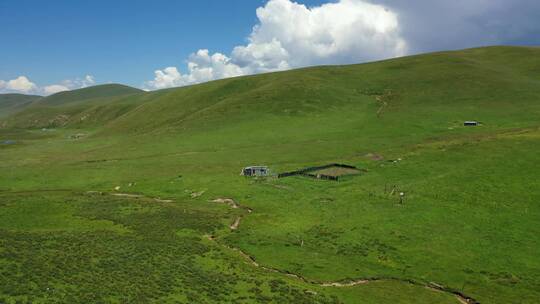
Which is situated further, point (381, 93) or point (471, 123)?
point (381, 93)

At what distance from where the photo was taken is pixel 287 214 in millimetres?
55844

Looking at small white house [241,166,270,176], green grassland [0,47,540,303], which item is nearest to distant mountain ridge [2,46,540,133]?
green grassland [0,47,540,303]

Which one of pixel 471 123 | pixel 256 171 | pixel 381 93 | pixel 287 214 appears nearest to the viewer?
pixel 287 214

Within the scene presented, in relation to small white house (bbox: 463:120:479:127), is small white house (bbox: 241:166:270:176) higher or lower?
lower

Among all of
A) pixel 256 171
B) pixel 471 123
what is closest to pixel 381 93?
pixel 471 123

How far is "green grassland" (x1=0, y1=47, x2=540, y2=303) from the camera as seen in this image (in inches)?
1403

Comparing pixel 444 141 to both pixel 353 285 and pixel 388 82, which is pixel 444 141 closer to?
pixel 353 285

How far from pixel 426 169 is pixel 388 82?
100m

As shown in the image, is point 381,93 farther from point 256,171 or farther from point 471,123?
point 256,171

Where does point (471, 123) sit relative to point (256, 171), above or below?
above

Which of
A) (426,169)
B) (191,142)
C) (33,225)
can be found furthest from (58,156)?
(426,169)

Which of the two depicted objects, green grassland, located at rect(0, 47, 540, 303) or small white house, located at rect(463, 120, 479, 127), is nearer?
green grassland, located at rect(0, 47, 540, 303)

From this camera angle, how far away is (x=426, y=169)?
71.8 metres

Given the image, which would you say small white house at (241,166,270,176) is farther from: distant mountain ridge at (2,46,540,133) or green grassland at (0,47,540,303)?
distant mountain ridge at (2,46,540,133)
